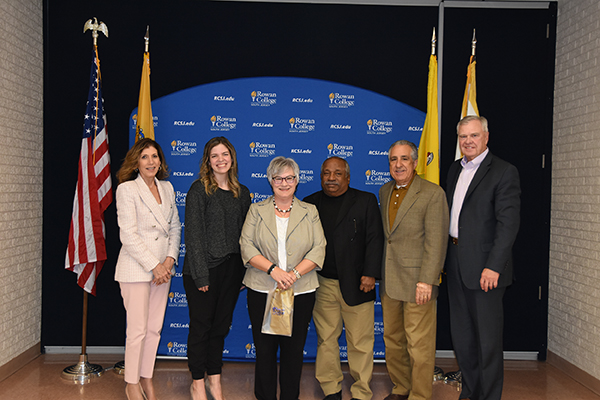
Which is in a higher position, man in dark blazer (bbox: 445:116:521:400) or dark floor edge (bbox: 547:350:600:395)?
man in dark blazer (bbox: 445:116:521:400)

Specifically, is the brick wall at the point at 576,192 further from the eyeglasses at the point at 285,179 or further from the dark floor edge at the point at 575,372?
the eyeglasses at the point at 285,179

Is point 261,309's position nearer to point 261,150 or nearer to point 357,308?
point 357,308

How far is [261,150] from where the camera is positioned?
13.2 feet

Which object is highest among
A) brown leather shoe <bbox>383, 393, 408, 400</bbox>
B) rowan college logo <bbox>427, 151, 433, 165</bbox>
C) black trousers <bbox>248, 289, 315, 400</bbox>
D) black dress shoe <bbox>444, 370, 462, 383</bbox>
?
rowan college logo <bbox>427, 151, 433, 165</bbox>

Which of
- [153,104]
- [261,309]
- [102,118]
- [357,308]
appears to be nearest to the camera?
[261,309]

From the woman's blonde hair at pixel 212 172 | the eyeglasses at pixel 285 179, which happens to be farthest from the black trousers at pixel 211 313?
the eyeglasses at pixel 285 179

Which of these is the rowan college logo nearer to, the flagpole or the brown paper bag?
the brown paper bag

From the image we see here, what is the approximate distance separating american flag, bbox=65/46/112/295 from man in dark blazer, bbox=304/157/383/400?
1758 millimetres

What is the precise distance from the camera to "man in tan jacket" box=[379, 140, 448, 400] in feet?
9.23

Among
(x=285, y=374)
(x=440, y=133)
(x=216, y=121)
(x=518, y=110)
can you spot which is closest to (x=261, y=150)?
(x=216, y=121)

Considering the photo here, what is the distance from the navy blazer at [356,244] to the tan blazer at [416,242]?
0.32 ft

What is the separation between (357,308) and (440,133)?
2.06 metres

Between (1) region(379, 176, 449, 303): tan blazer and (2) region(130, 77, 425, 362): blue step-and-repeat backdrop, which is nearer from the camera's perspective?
(1) region(379, 176, 449, 303): tan blazer

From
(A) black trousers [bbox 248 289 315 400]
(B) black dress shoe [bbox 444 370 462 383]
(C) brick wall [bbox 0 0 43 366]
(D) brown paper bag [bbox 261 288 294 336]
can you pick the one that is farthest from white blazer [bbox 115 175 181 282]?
(B) black dress shoe [bbox 444 370 462 383]
